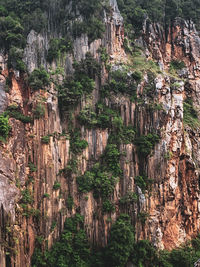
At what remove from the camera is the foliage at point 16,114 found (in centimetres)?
1474

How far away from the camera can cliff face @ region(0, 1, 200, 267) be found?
13469 millimetres

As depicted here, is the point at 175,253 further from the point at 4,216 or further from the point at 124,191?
the point at 4,216

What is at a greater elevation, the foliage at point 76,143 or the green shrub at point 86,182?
the foliage at point 76,143

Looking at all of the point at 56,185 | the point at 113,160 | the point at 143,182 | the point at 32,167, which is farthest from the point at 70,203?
the point at 143,182

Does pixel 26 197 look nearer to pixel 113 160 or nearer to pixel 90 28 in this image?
pixel 113 160

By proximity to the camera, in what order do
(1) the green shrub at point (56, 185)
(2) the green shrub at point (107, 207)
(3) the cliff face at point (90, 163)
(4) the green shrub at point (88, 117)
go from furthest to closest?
(4) the green shrub at point (88, 117)
(2) the green shrub at point (107, 207)
(1) the green shrub at point (56, 185)
(3) the cliff face at point (90, 163)

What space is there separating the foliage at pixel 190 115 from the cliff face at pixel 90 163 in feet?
2.35

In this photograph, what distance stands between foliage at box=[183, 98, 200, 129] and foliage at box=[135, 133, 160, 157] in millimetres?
5453

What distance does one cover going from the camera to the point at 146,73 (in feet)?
62.8

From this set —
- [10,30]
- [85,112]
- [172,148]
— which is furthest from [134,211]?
[10,30]

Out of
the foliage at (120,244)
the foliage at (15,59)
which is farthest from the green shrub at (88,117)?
the foliage at (120,244)

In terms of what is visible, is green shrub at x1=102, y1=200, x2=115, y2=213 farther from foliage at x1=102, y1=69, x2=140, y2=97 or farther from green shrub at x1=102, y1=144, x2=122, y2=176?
foliage at x1=102, y1=69, x2=140, y2=97

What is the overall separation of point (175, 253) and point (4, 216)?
42.6 ft

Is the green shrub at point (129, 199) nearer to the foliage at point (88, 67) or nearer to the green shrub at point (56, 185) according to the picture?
the green shrub at point (56, 185)
